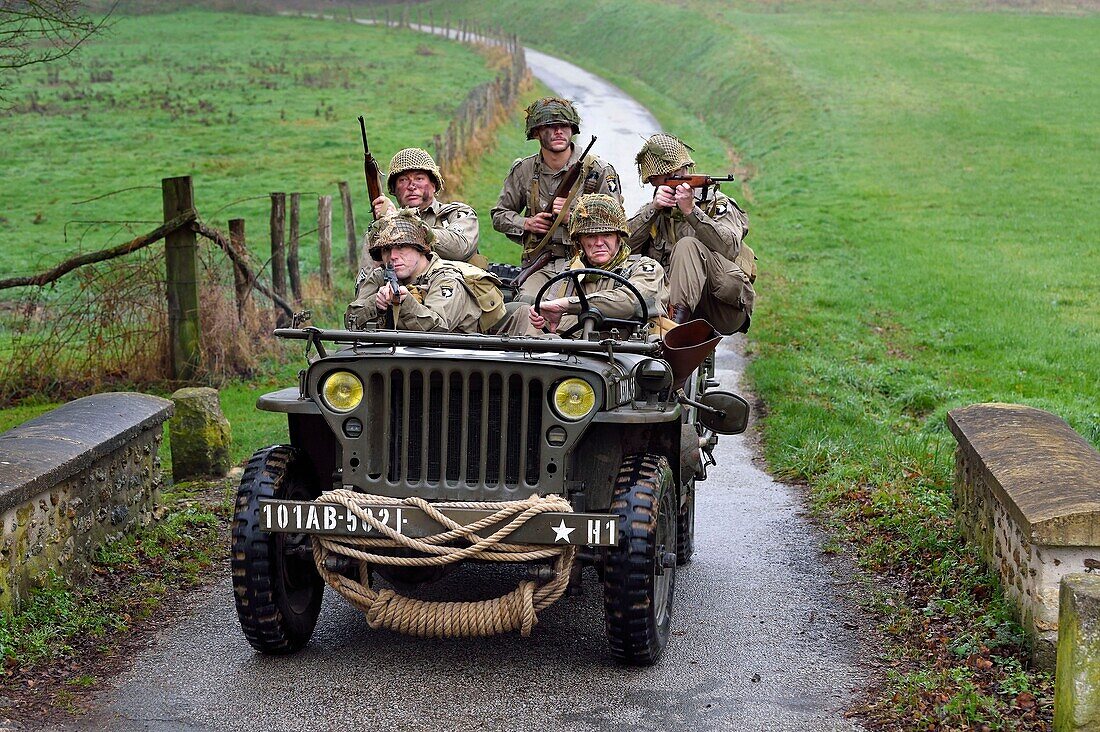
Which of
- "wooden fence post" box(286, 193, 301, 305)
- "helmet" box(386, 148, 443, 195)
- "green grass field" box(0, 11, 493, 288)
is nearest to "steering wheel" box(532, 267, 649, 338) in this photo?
"helmet" box(386, 148, 443, 195)

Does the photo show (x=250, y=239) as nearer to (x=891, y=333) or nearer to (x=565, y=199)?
(x=891, y=333)

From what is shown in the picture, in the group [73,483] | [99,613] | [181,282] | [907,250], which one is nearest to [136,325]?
[181,282]

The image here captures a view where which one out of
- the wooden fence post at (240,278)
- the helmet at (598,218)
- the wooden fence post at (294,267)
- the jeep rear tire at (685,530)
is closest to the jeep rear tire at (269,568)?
the helmet at (598,218)

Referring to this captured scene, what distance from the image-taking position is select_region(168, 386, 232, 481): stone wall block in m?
9.47

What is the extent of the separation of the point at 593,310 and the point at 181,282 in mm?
5870

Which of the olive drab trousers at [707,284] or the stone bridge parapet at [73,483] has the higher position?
the olive drab trousers at [707,284]

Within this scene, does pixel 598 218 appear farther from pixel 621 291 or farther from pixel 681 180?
pixel 681 180

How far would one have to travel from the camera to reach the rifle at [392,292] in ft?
21.7

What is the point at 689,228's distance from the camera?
841cm

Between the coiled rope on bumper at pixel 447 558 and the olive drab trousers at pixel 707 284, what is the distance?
2.82m

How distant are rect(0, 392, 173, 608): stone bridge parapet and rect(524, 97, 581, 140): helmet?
3047 mm

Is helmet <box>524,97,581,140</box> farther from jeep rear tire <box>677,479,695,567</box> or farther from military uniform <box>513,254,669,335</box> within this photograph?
jeep rear tire <box>677,479,695,567</box>

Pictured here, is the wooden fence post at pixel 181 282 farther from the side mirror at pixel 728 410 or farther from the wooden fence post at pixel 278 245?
the side mirror at pixel 728 410

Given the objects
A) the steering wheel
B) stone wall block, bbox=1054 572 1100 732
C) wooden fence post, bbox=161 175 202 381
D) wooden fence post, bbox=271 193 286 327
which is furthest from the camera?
wooden fence post, bbox=271 193 286 327
